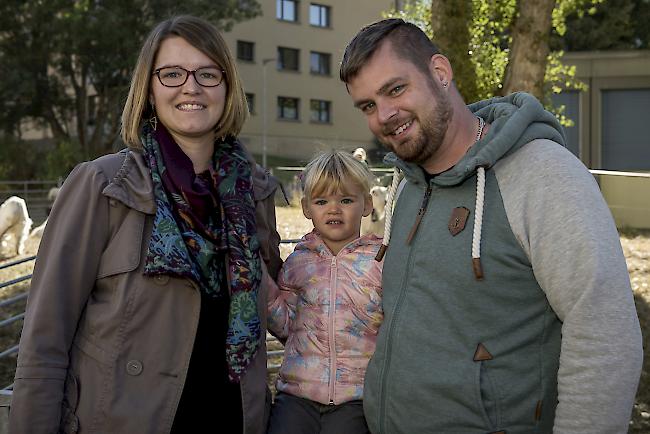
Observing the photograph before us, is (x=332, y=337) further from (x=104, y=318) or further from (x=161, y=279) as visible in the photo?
(x=104, y=318)

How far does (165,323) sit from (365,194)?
1158 millimetres

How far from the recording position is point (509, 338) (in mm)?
2287

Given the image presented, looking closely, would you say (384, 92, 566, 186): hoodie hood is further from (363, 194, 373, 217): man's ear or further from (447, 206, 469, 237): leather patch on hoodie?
(363, 194, 373, 217): man's ear

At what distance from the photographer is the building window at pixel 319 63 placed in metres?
47.1

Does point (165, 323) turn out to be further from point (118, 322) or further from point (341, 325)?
point (341, 325)

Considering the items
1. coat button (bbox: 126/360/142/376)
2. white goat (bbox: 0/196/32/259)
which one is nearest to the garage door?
white goat (bbox: 0/196/32/259)

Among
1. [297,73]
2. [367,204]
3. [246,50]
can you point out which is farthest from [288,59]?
[367,204]

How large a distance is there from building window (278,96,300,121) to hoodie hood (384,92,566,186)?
142 feet

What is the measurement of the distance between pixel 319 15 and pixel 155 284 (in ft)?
153

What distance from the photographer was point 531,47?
920cm

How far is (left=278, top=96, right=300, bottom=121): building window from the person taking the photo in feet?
150

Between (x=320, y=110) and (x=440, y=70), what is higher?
(x=320, y=110)

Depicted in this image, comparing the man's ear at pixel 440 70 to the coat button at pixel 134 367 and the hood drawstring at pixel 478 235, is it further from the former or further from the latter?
the coat button at pixel 134 367

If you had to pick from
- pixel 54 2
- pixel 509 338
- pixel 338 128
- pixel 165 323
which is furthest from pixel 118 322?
pixel 338 128
